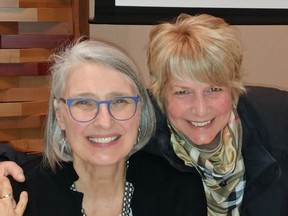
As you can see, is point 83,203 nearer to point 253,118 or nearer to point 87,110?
point 87,110

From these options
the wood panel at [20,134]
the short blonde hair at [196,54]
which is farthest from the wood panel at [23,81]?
the short blonde hair at [196,54]

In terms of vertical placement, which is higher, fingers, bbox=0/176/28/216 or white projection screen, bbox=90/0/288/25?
white projection screen, bbox=90/0/288/25

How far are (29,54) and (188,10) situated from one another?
0.91 metres

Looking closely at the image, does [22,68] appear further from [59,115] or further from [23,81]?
[59,115]

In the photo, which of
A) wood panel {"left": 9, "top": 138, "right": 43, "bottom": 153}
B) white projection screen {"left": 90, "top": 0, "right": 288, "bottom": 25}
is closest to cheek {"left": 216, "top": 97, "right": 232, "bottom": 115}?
white projection screen {"left": 90, "top": 0, "right": 288, "bottom": 25}

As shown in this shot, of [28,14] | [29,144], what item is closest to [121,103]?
[28,14]

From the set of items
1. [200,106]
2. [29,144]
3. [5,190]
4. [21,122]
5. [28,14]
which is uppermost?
[28,14]

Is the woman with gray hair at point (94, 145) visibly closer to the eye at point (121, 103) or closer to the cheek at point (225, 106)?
the eye at point (121, 103)

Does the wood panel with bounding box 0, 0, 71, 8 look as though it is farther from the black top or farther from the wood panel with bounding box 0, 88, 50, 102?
the black top

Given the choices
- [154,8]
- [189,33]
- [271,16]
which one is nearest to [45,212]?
[189,33]

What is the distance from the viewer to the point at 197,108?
1803 millimetres

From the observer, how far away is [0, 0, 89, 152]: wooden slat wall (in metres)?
2.88

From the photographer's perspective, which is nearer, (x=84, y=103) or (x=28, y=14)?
Answer: (x=84, y=103)

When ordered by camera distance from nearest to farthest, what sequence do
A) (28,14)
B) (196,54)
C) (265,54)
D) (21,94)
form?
(196,54) → (28,14) → (21,94) → (265,54)
